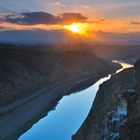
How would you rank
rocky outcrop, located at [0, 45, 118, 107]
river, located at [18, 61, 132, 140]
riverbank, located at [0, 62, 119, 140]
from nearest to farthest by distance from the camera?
1. river, located at [18, 61, 132, 140]
2. riverbank, located at [0, 62, 119, 140]
3. rocky outcrop, located at [0, 45, 118, 107]

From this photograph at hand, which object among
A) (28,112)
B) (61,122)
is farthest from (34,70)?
(61,122)

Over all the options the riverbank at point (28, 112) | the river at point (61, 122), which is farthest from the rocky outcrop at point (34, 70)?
the river at point (61, 122)

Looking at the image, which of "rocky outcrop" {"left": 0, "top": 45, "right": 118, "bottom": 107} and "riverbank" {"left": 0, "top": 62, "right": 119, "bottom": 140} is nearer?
"riverbank" {"left": 0, "top": 62, "right": 119, "bottom": 140}

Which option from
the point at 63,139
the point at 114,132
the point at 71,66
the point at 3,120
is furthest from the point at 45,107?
the point at 71,66

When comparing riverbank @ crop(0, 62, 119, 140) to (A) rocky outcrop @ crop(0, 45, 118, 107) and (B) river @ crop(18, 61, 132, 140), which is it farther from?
(A) rocky outcrop @ crop(0, 45, 118, 107)

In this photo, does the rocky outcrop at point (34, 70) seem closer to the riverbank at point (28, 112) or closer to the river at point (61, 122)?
the riverbank at point (28, 112)

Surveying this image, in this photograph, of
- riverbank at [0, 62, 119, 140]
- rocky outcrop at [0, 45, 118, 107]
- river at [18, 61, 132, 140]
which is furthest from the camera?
rocky outcrop at [0, 45, 118, 107]

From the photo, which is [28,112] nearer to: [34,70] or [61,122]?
[61,122]

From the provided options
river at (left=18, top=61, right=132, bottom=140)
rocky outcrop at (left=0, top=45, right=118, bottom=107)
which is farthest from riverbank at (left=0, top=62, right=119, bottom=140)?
rocky outcrop at (left=0, top=45, right=118, bottom=107)
